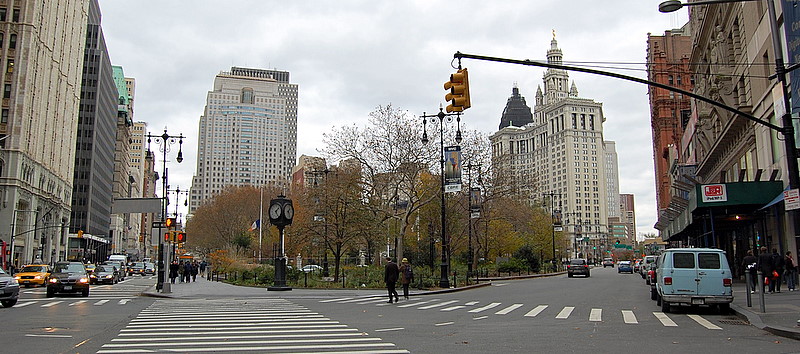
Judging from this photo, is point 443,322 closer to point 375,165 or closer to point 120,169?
point 375,165

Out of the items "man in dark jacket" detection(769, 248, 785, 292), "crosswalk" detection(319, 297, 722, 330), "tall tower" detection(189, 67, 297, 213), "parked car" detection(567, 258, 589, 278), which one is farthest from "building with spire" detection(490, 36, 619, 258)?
"crosswalk" detection(319, 297, 722, 330)

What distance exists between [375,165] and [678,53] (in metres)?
64.2

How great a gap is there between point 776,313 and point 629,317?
3707 mm

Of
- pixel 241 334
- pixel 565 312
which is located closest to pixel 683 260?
pixel 565 312

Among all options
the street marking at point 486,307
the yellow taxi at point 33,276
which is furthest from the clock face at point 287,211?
the yellow taxi at point 33,276

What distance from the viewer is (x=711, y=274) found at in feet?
56.3

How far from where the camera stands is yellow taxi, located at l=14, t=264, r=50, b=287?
40719 mm

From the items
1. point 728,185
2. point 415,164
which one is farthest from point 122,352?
point 415,164

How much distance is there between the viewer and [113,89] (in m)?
141

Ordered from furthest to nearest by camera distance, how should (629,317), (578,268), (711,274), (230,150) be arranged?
(230,150), (578,268), (711,274), (629,317)

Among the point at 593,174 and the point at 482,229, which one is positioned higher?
the point at 593,174

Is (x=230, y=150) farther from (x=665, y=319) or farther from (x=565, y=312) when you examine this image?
(x=665, y=319)

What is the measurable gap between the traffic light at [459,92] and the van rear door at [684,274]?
802 centimetres

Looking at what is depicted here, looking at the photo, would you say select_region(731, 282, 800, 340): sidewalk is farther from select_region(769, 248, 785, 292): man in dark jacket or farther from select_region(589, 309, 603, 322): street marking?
select_region(589, 309, 603, 322): street marking
